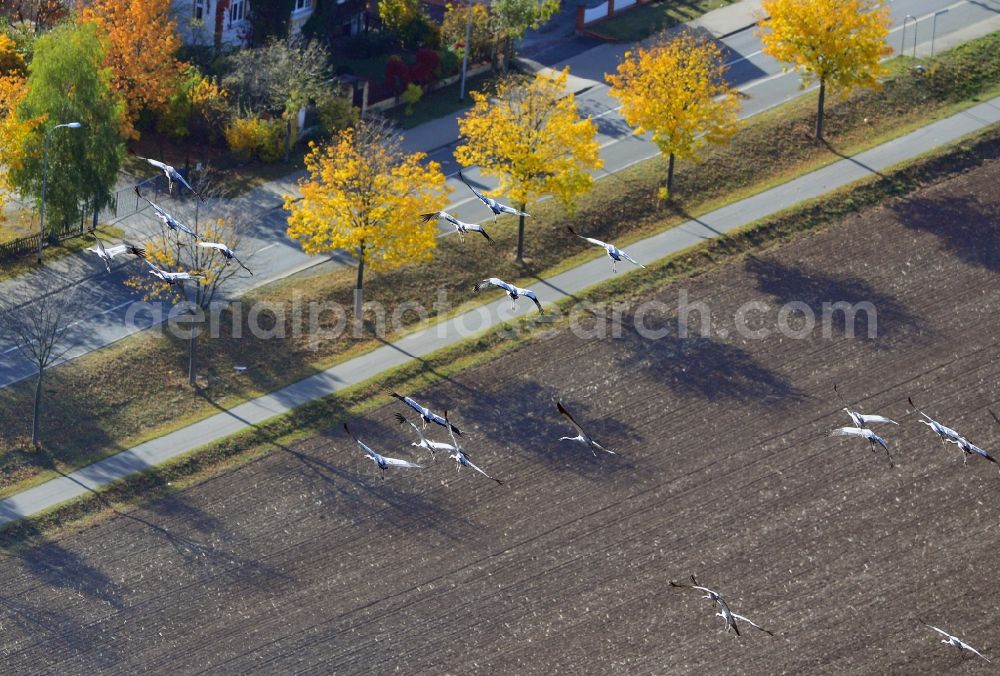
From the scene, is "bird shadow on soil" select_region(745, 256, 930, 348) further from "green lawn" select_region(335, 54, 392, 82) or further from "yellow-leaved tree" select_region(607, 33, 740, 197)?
"green lawn" select_region(335, 54, 392, 82)

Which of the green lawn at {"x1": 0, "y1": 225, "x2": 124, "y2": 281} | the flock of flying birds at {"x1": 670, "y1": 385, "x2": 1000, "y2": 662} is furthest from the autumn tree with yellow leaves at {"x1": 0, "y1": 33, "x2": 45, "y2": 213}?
the flock of flying birds at {"x1": 670, "y1": 385, "x2": 1000, "y2": 662}

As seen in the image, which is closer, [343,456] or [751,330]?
[343,456]

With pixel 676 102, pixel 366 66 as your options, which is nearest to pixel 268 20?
pixel 366 66

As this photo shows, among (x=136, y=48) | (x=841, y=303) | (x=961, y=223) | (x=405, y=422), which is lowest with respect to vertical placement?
(x=405, y=422)

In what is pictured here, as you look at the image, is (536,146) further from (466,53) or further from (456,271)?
(466,53)

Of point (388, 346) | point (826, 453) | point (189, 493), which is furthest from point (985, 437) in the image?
point (189, 493)

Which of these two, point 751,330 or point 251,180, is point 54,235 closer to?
point 251,180
